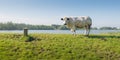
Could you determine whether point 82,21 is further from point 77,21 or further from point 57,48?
point 57,48

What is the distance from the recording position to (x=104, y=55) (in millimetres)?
17719

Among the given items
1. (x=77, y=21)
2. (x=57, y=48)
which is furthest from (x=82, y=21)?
(x=57, y=48)

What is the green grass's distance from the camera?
17344 millimetres

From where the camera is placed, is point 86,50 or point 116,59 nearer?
point 116,59

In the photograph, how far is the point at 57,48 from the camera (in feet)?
61.5

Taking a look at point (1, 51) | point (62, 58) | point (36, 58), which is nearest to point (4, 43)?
point (1, 51)

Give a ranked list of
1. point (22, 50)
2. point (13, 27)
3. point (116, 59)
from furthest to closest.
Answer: point (13, 27) → point (22, 50) → point (116, 59)

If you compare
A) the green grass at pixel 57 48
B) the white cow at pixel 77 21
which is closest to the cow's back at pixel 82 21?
the white cow at pixel 77 21

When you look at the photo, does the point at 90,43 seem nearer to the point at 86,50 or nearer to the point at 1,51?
the point at 86,50

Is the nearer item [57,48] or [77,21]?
[57,48]

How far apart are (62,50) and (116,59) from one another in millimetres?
3850

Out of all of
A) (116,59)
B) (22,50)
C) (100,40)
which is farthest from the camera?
(100,40)

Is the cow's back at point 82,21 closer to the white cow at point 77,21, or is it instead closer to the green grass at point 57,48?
the white cow at point 77,21

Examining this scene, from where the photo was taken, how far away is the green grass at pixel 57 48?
17.3 meters
